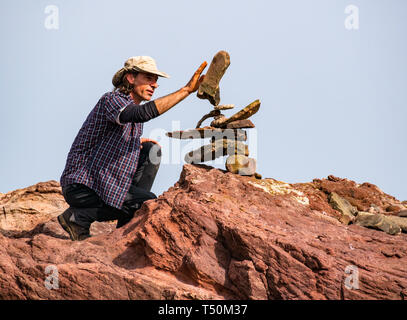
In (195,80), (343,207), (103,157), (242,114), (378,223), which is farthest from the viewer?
(242,114)

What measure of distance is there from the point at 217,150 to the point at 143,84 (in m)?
1.88

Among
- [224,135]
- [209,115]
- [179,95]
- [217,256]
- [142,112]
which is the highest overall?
[179,95]

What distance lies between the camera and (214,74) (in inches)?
334

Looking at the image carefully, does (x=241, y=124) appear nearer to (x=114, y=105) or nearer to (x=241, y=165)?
(x=241, y=165)

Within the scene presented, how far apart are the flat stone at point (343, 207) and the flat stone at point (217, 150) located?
188 centimetres

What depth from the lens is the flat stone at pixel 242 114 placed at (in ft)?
28.6

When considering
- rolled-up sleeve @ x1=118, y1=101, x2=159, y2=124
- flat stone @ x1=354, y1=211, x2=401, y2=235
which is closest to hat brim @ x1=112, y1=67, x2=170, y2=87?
rolled-up sleeve @ x1=118, y1=101, x2=159, y2=124

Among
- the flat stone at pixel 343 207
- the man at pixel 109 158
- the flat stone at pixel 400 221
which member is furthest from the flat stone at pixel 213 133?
the flat stone at pixel 400 221

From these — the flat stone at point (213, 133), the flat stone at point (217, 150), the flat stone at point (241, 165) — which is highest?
the flat stone at point (213, 133)

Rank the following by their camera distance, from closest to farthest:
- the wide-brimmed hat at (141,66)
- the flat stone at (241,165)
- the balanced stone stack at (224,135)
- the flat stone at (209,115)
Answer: the wide-brimmed hat at (141,66) → the balanced stone stack at (224,135) → the flat stone at (241,165) → the flat stone at (209,115)

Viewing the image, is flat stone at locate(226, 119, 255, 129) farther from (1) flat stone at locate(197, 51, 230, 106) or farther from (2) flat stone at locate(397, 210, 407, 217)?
(2) flat stone at locate(397, 210, 407, 217)

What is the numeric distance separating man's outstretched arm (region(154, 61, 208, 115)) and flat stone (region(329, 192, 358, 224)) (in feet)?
11.1

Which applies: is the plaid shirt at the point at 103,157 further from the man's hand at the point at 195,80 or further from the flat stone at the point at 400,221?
the flat stone at the point at 400,221

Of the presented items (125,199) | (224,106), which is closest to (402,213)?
(224,106)
